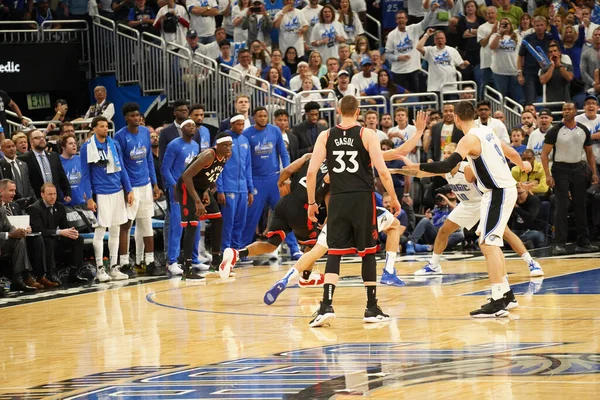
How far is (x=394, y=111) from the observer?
21.5 metres

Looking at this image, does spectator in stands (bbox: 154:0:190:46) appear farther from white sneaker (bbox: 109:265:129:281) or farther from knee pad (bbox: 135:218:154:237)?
white sneaker (bbox: 109:265:129:281)

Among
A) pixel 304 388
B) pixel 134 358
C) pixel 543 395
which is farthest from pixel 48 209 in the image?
pixel 543 395

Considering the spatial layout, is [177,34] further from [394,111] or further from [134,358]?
[134,358]

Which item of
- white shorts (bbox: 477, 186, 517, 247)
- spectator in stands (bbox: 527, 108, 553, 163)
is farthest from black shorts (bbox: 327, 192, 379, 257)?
spectator in stands (bbox: 527, 108, 553, 163)

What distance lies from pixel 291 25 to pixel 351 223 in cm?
1293

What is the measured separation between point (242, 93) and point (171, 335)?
10805 millimetres

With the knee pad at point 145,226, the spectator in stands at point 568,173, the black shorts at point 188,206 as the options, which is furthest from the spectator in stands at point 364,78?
the black shorts at point 188,206

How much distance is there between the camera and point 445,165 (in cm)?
1089

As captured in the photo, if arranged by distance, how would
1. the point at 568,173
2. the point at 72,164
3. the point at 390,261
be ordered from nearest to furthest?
1. the point at 390,261
2. the point at 72,164
3. the point at 568,173

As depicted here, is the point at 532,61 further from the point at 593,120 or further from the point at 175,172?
the point at 175,172

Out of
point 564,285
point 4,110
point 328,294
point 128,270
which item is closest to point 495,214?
point 328,294

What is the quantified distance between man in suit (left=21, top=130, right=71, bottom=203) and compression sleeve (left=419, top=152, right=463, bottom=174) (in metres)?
7.30

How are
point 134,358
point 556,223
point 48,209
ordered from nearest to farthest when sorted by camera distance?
point 134,358 < point 48,209 < point 556,223

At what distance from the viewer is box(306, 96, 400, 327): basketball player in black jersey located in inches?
425
